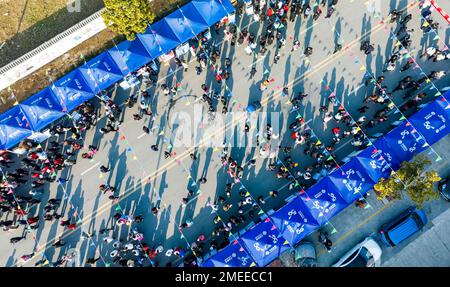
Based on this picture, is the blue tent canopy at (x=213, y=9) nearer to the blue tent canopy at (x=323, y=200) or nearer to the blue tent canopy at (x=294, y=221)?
the blue tent canopy at (x=323, y=200)

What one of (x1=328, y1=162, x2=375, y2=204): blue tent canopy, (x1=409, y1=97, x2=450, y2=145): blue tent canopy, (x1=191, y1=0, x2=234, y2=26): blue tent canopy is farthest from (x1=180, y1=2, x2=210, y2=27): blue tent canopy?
(x1=409, y1=97, x2=450, y2=145): blue tent canopy

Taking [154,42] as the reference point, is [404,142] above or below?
below

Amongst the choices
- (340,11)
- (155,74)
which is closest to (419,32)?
(340,11)

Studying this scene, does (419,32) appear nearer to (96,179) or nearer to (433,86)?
(433,86)

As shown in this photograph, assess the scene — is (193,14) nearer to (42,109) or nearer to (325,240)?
(42,109)

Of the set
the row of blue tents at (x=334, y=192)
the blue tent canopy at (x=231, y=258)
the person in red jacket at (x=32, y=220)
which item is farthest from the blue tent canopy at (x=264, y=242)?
the person in red jacket at (x=32, y=220)

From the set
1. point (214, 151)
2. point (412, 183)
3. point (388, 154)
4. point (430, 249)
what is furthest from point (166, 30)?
point (430, 249)
